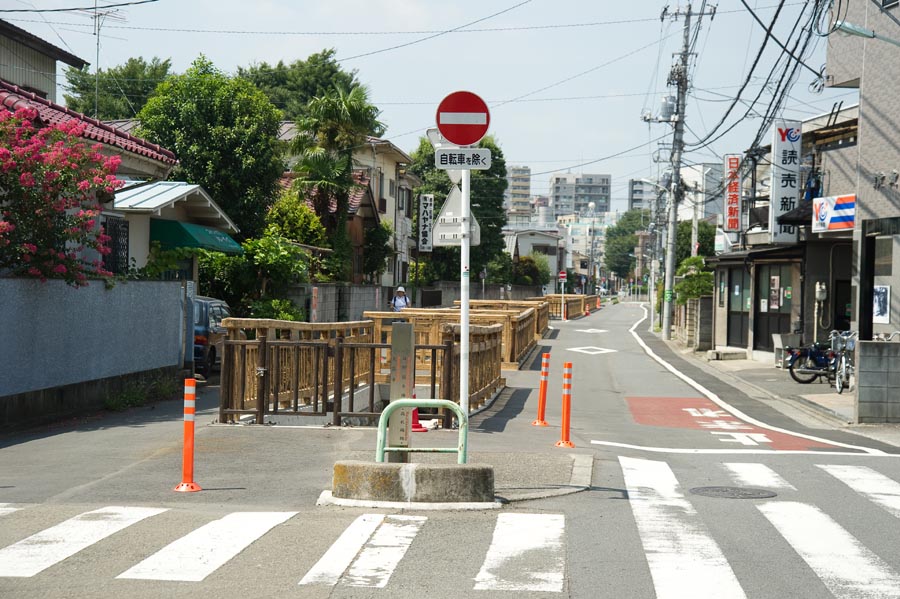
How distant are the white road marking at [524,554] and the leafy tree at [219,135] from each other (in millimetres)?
26110

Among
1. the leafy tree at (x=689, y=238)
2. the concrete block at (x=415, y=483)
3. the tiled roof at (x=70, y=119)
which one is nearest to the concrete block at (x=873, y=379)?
the concrete block at (x=415, y=483)

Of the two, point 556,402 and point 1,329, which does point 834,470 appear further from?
point 1,329

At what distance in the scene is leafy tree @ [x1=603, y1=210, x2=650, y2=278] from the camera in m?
179

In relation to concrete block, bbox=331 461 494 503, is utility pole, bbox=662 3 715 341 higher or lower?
higher

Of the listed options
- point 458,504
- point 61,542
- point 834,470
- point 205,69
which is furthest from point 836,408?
point 205,69

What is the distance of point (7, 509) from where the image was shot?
27.1 feet

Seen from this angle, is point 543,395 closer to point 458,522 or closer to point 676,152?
point 458,522

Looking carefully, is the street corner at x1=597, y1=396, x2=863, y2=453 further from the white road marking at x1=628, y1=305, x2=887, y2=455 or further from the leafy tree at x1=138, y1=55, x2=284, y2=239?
the leafy tree at x1=138, y1=55, x2=284, y2=239

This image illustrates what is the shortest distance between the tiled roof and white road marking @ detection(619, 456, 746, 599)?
11201 millimetres

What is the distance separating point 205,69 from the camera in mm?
33531

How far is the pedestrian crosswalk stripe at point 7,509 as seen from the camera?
813 cm

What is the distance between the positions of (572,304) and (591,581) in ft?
197

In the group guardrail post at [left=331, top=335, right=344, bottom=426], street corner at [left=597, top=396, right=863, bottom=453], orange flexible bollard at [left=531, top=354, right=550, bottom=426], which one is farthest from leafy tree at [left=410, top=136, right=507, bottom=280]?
guardrail post at [left=331, top=335, right=344, bottom=426]

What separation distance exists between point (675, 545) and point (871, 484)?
3898mm
